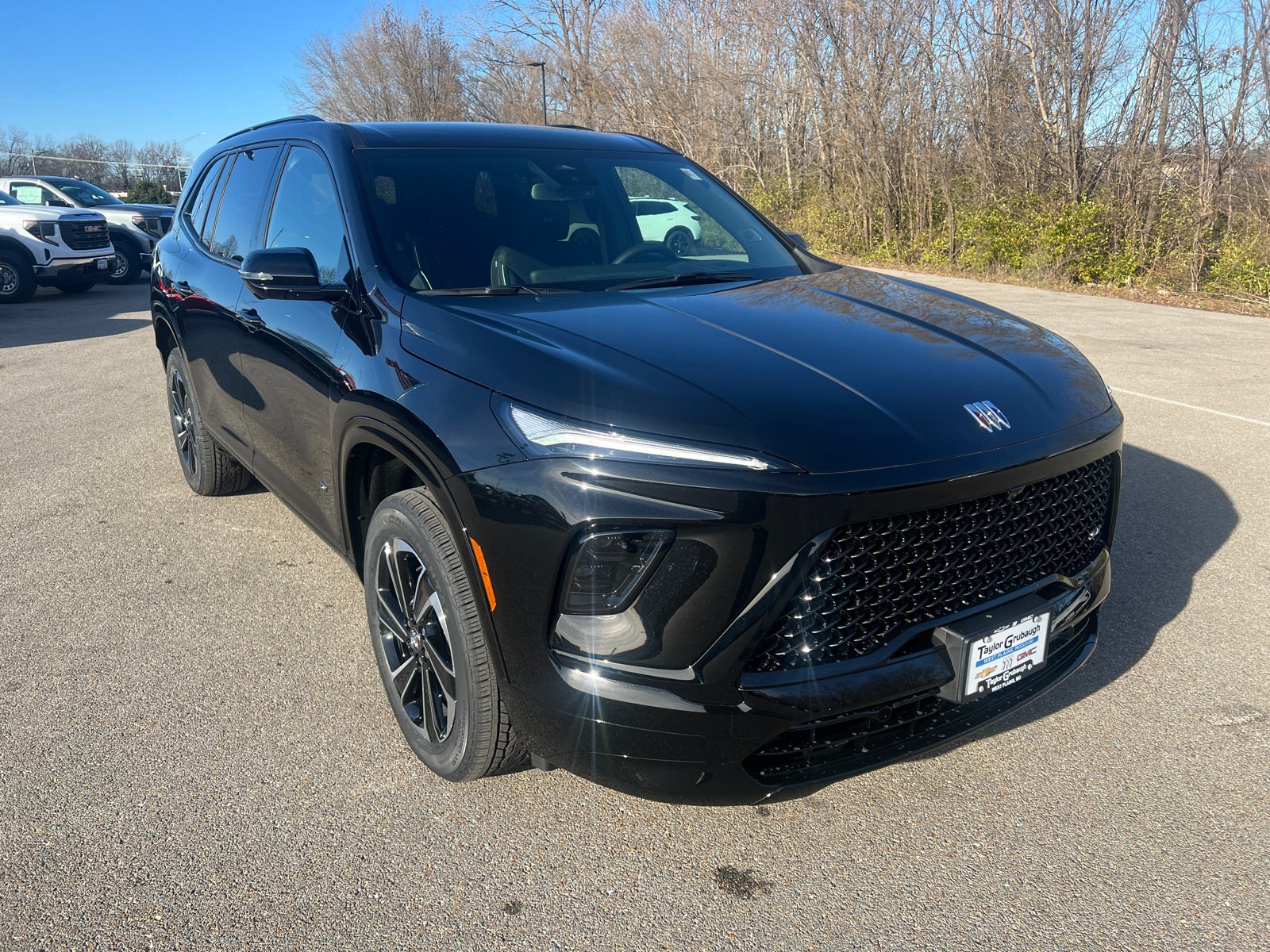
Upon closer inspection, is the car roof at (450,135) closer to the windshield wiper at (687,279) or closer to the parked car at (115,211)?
the windshield wiper at (687,279)

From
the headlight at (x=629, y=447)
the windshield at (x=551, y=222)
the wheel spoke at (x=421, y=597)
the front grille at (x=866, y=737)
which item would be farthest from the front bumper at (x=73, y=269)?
the front grille at (x=866, y=737)

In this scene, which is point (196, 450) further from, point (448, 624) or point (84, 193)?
point (84, 193)

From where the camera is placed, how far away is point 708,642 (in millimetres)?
1962

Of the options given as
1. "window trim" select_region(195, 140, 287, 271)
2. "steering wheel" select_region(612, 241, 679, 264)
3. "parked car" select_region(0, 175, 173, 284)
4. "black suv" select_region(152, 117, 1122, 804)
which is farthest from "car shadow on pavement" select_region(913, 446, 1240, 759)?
"parked car" select_region(0, 175, 173, 284)

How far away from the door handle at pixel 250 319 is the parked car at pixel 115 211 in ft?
50.7

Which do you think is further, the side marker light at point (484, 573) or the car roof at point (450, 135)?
the car roof at point (450, 135)

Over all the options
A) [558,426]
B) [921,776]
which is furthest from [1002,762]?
[558,426]

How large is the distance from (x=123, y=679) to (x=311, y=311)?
1458mm

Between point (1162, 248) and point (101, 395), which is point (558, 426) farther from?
point (1162, 248)

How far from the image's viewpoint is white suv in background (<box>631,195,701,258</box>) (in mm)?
3520

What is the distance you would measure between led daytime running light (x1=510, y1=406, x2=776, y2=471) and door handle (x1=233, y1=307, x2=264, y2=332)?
1.90 metres

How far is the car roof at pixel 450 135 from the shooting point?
3396 mm

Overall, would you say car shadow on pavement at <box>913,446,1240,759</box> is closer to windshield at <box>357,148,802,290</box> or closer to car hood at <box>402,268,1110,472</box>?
car hood at <box>402,268,1110,472</box>

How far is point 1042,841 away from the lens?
2377mm
